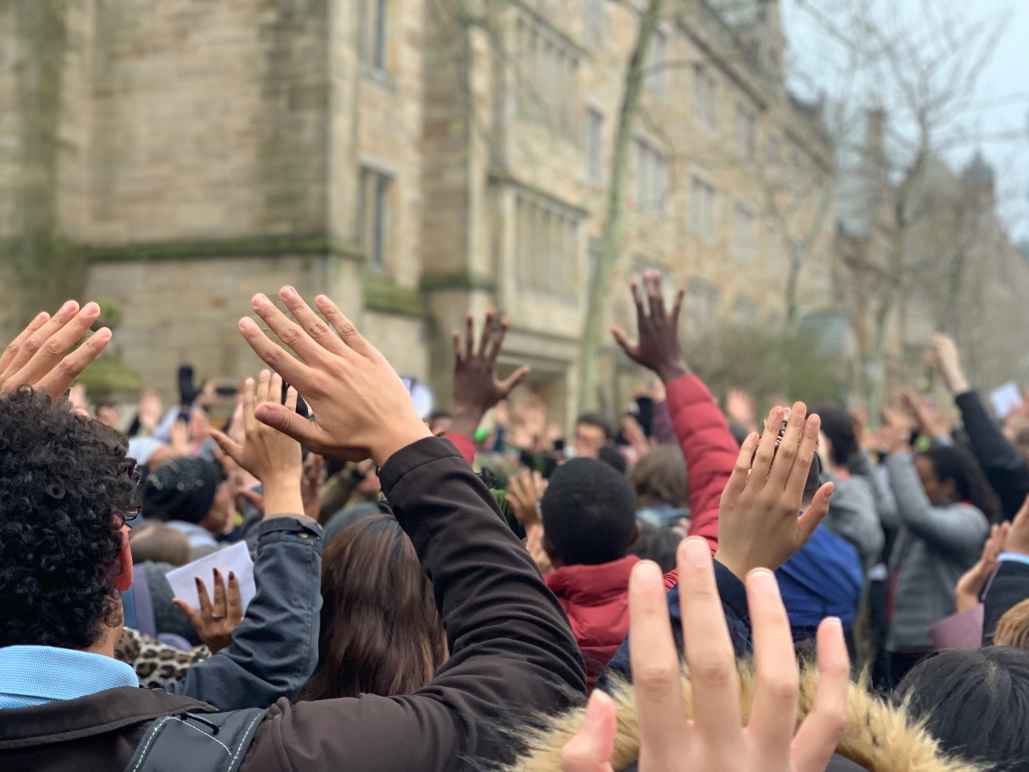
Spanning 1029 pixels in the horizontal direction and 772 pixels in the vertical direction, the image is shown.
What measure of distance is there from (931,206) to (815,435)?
87.6 feet

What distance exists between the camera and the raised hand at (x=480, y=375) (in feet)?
13.3

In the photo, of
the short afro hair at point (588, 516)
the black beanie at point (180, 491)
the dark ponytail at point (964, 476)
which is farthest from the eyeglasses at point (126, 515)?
the dark ponytail at point (964, 476)

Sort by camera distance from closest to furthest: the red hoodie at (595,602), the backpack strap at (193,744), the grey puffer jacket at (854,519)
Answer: the backpack strap at (193,744) < the red hoodie at (595,602) < the grey puffer jacket at (854,519)

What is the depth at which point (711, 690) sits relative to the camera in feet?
3.60

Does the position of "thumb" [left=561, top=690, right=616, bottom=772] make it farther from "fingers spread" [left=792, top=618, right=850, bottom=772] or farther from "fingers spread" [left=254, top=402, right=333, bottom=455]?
"fingers spread" [left=254, top=402, right=333, bottom=455]

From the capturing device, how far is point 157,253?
19891 millimetres

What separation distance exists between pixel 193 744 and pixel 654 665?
2.42ft

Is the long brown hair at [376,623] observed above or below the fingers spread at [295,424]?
below

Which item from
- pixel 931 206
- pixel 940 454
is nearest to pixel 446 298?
pixel 931 206

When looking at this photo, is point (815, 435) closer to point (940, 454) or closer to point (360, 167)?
point (940, 454)

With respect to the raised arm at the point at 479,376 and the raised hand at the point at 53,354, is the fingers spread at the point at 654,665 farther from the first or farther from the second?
the raised arm at the point at 479,376

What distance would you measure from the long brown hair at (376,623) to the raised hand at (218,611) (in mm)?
453

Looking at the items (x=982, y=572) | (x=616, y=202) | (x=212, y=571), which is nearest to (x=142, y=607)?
(x=212, y=571)

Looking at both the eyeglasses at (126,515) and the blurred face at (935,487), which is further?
the blurred face at (935,487)
